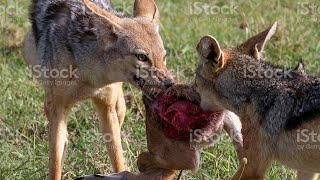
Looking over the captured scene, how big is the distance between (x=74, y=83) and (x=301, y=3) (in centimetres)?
559

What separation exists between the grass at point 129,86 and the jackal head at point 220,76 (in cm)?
99

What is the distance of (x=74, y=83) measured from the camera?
307 inches

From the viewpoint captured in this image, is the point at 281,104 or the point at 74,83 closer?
the point at 281,104

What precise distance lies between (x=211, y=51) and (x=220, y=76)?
23cm

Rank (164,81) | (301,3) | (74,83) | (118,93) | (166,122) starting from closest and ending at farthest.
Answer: (166,122), (164,81), (74,83), (118,93), (301,3)

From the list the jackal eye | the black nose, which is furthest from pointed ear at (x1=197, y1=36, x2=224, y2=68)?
the jackal eye

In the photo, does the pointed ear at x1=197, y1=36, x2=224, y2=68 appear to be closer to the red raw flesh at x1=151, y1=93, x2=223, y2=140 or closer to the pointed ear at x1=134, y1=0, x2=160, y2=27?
the red raw flesh at x1=151, y1=93, x2=223, y2=140

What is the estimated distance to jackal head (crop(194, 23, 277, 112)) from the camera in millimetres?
6988

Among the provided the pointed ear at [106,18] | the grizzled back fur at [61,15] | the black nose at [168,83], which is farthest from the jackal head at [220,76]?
the grizzled back fur at [61,15]

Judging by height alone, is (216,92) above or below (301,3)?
below

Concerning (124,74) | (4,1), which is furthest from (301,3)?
(124,74)

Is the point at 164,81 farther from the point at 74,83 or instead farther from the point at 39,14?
the point at 39,14

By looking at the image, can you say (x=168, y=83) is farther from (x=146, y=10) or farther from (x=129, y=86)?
(x=129, y=86)

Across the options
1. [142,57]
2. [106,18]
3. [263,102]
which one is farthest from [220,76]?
[106,18]
